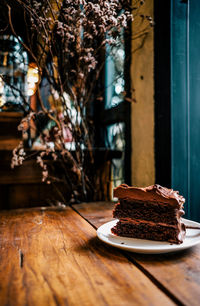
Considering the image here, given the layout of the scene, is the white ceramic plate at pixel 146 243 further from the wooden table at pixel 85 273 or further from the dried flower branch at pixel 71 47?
the dried flower branch at pixel 71 47

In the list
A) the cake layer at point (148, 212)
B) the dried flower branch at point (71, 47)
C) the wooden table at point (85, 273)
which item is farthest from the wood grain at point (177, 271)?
A: the dried flower branch at point (71, 47)

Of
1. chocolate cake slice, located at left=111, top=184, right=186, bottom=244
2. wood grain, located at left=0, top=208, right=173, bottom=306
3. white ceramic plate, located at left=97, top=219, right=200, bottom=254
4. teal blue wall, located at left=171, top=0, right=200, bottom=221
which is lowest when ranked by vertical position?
wood grain, located at left=0, top=208, right=173, bottom=306

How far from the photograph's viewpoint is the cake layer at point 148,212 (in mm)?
811

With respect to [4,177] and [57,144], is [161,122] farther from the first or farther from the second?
[4,177]

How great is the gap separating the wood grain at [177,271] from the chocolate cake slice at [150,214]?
2.3 inches

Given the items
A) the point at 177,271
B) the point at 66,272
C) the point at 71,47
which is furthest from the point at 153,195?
the point at 71,47

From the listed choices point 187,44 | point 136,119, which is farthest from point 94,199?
point 187,44

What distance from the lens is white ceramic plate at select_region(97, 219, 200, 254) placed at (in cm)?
72

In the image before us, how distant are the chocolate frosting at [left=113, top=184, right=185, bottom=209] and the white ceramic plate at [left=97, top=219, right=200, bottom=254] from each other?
0.11 m

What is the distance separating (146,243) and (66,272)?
0.89 feet

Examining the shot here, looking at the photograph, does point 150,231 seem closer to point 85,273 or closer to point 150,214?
point 150,214

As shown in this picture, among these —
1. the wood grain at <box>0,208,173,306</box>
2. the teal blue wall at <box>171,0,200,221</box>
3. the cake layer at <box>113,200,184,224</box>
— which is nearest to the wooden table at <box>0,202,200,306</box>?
the wood grain at <box>0,208,173,306</box>

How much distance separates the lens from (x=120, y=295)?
0.55 meters

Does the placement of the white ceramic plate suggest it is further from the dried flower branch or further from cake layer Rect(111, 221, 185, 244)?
the dried flower branch
